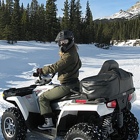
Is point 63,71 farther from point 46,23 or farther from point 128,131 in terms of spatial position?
point 46,23

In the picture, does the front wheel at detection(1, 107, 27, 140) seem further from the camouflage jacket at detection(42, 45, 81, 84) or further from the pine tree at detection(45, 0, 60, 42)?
the pine tree at detection(45, 0, 60, 42)

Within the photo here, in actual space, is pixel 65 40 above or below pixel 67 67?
Result: above

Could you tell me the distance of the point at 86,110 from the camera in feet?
13.2

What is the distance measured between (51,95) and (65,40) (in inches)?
37.4

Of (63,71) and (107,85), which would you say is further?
(63,71)

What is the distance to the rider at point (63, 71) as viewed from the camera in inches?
176

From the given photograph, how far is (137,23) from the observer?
117000 mm

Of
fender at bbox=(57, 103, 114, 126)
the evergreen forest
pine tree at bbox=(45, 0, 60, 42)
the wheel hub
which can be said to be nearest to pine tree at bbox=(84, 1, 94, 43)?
the evergreen forest

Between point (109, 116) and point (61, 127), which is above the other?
point (109, 116)

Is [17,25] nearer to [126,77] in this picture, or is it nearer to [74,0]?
[74,0]

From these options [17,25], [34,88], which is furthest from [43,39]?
[34,88]

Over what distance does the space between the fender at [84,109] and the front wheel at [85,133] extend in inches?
9.9

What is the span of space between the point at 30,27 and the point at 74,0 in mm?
12022

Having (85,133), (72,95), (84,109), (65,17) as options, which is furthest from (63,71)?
(65,17)
